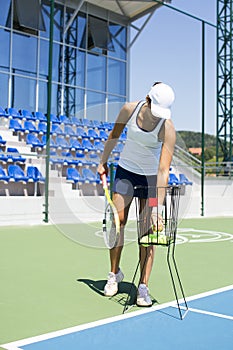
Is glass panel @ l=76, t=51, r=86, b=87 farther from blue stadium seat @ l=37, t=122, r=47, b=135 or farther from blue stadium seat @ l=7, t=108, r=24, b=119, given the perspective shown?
blue stadium seat @ l=37, t=122, r=47, b=135

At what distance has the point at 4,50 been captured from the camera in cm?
1616

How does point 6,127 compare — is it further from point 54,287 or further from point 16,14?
point 54,287

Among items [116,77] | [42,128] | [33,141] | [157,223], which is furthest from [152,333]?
[116,77]

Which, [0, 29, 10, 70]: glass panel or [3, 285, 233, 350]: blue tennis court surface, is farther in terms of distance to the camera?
[0, 29, 10, 70]: glass panel

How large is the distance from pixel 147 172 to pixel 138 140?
27cm

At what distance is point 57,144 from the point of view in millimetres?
10250

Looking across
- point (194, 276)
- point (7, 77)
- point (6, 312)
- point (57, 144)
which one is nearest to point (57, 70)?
point (7, 77)

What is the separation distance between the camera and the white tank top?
11.5 feet

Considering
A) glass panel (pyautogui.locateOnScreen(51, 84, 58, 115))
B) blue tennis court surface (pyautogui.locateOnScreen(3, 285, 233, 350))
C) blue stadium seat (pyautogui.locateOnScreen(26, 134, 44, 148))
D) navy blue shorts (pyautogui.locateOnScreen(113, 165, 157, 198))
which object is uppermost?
glass panel (pyautogui.locateOnScreen(51, 84, 58, 115))

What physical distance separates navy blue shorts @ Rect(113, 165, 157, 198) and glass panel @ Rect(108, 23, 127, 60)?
A: 17.0m

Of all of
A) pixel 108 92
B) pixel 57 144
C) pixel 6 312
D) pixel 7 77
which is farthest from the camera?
pixel 108 92

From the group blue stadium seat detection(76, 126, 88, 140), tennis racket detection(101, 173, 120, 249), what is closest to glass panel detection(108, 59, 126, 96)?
blue stadium seat detection(76, 126, 88, 140)

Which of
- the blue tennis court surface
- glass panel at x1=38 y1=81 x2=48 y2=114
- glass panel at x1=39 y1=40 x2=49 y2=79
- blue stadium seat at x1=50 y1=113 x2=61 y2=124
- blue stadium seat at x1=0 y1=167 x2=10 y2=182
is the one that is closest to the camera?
the blue tennis court surface

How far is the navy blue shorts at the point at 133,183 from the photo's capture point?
367 centimetres
